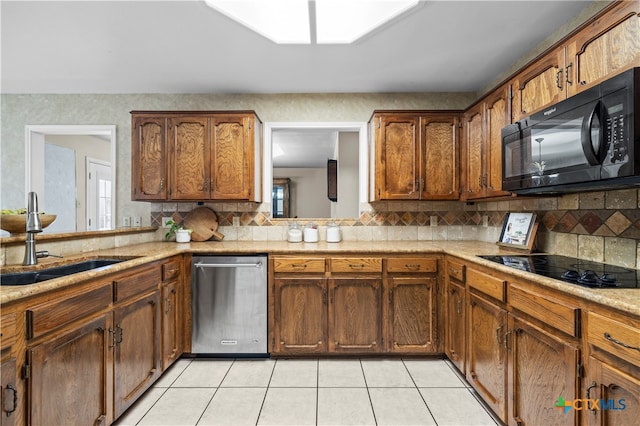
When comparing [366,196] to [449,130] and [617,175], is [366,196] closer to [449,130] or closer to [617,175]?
[449,130]

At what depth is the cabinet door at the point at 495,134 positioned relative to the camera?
229 cm

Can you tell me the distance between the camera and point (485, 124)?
2.56 meters

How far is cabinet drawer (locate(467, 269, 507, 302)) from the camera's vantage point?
1.73 metres

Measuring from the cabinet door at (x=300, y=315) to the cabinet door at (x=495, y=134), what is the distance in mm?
1490

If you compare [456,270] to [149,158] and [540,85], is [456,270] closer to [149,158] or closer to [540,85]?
[540,85]

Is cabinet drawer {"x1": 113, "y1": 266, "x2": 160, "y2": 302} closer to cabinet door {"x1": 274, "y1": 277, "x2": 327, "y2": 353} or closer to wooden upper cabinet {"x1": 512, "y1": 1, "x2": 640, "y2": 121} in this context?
cabinet door {"x1": 274, "y1": 277, "x2": 327, "y2": 353}

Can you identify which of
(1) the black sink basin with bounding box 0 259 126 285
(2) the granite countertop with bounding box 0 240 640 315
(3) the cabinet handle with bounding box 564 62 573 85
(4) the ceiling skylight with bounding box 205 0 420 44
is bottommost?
(1) the black sink basin with bounding box 0 259 126 285

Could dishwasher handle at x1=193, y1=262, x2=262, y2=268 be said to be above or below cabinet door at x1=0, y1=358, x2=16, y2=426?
above

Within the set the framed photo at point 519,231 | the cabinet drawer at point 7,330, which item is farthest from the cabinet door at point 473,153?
the cabinet drawer at point 7,330

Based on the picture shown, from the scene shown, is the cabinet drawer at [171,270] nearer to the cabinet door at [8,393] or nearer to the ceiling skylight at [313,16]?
the cabinet door at [8,393]

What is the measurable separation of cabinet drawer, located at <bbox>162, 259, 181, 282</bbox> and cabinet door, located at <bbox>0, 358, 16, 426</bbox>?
114cm

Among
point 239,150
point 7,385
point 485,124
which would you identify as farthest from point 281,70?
point 7,385

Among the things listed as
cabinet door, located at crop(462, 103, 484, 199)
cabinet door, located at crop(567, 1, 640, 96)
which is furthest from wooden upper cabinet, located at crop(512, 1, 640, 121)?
cabinet door, located at crop(462, 103, 484, 199)

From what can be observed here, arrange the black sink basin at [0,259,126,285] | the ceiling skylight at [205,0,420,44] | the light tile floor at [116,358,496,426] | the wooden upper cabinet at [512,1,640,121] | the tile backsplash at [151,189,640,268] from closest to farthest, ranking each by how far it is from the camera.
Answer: the wooden upper cabinet at [512,1,640,121], the black sink basin at [0,259,126,285], the light tile floor at [116,358,496,426], the ceiling skylight at [205,0,420,44], the tile backsplash at [151,189,640,268]
